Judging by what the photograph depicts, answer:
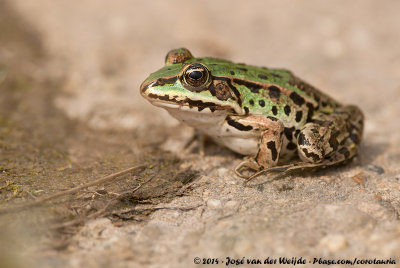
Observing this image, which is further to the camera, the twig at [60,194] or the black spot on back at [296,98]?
the black spot on back at [296,98]

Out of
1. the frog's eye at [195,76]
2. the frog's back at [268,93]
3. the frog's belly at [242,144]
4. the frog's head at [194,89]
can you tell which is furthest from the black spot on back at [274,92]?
the frog's eye at [195,76]

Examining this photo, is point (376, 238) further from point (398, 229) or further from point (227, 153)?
point (227, 153)

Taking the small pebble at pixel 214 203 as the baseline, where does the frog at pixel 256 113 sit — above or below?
above

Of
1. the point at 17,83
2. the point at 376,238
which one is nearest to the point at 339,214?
the point at 376,238

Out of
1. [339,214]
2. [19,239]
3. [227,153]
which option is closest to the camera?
[19,239]

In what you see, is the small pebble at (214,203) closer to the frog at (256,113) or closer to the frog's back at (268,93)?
the frog at (256,113)

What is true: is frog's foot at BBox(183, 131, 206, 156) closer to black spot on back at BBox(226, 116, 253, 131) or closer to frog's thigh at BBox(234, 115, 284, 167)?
black spot on back at BBox(226, 116, 253, 131)

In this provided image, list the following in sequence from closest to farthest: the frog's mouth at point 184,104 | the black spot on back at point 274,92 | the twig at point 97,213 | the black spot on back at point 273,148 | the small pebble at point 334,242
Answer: the small pebble at point 334,242, the twig at point 97,213, the frog's mouth at point 184,104, the black spot on back at point 273,148, the black spot on back at point 274,92

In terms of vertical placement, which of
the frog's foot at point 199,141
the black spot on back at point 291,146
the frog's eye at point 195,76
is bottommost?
the frog's foot at point 199,141

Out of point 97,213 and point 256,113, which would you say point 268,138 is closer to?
point 256,113
